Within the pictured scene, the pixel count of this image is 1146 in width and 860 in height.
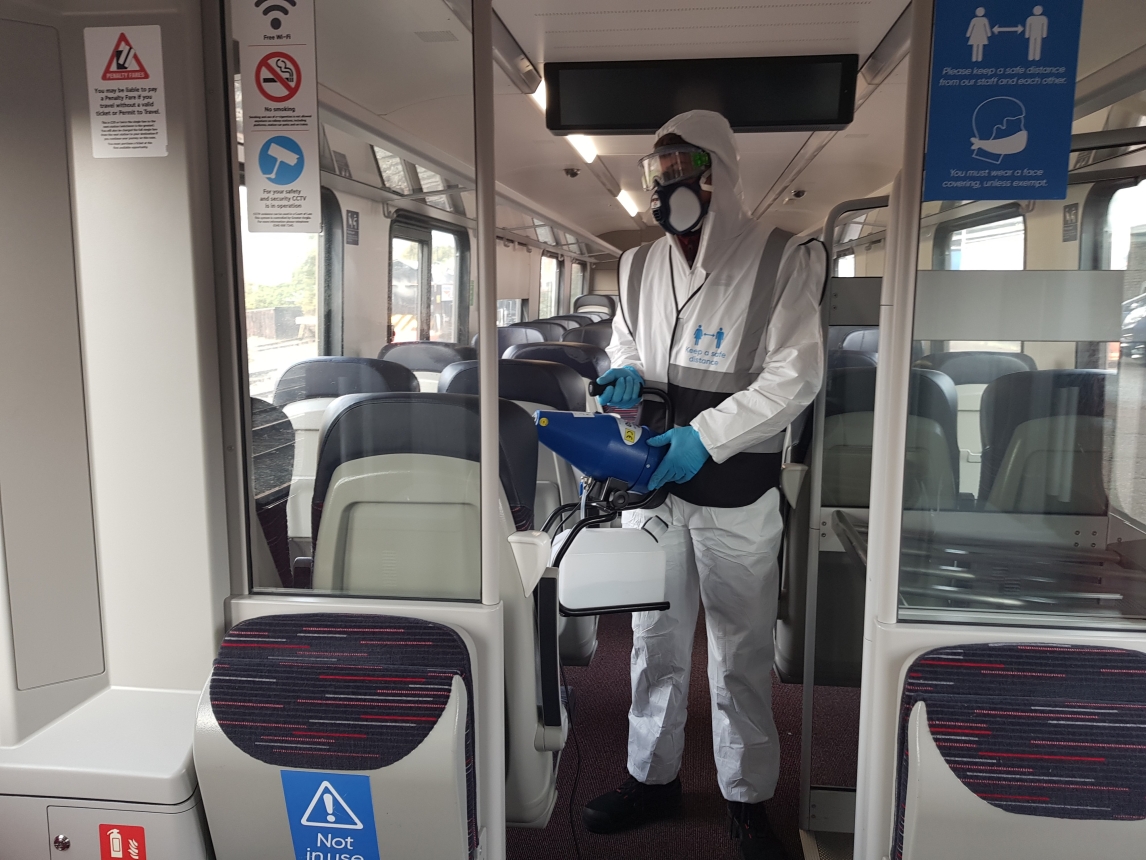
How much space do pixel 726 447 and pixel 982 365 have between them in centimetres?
70

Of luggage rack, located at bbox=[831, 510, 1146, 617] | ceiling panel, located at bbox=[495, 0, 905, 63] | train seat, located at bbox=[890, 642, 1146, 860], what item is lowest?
train seat, located at bbox=[890, 642, 1146, 860]

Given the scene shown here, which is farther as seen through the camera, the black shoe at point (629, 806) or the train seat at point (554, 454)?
the train seat at point (554, 454)

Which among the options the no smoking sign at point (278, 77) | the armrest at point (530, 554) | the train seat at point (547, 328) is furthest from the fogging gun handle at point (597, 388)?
the train seat at point (547, 328)

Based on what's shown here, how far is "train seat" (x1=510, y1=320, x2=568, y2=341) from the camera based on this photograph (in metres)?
8.72

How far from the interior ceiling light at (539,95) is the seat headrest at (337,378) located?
1.95 metres

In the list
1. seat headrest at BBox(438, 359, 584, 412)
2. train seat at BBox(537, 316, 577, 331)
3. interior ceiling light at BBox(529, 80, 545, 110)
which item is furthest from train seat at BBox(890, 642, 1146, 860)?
train seat at BBox(537, 316, 577, 331)

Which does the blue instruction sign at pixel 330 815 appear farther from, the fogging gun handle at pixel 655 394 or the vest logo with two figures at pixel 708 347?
the vest logo with two figures at pixel 708 347

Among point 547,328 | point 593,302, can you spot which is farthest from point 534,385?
point 593,302

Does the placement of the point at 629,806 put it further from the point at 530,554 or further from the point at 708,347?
the point at 708,347

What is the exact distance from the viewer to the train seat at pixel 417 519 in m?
1.72

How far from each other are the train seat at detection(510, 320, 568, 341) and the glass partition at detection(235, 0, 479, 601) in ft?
22.0

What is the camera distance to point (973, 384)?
1.71 meters

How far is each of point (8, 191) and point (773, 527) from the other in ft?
6.60

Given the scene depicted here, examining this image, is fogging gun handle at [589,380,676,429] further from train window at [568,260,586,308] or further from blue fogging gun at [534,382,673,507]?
train window at [568,260,586,308]
